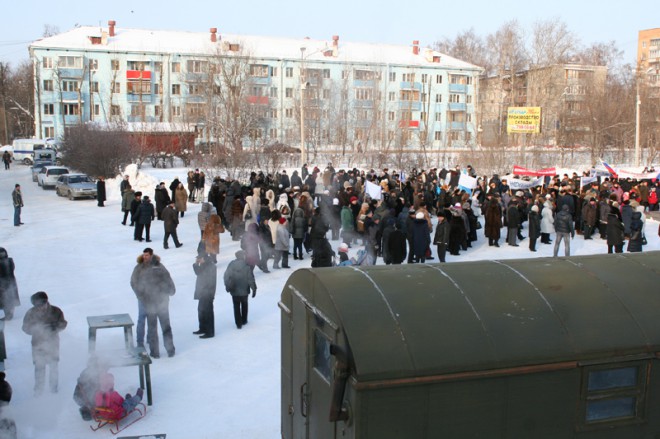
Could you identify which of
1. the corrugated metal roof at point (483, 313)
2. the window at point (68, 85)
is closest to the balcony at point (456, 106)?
the window at point (68, 85)

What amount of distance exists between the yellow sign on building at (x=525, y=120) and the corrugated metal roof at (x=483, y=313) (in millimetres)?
35296

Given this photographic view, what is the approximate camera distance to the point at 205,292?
10.7 m

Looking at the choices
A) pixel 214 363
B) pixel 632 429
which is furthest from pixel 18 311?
pixel 632 429

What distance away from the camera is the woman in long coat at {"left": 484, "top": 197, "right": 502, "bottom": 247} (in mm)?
18891

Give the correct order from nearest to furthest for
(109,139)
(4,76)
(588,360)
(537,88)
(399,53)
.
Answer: (588,360) → (109,139) → (537,88) → (399,53) → (4,76)

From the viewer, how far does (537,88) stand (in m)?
49.4

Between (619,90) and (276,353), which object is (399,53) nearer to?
(619,90)

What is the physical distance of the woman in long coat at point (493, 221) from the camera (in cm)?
1889

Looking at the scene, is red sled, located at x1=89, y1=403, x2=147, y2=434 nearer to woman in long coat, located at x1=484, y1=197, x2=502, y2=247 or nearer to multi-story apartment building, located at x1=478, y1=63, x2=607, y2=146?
woman in long coat, located at x1=484, y1=197, x2=502, y2=247

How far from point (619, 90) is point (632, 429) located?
64235 millimetres

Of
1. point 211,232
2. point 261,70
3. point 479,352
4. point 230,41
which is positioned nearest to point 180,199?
point 211,232

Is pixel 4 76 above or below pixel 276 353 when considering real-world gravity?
above

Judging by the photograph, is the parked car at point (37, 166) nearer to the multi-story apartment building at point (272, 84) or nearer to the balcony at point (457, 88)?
the multi-story apartment building at point (272, 84)

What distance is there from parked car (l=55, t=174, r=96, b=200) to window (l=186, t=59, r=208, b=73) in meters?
24.8
